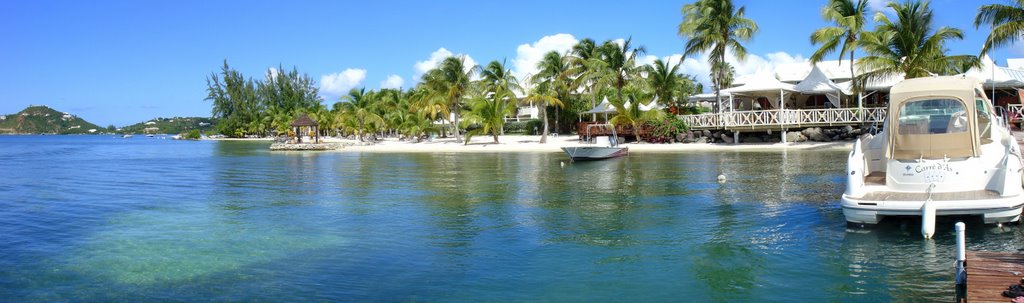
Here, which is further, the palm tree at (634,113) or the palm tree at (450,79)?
the palm tree at (450,79)

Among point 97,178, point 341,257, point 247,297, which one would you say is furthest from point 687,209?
→ point 97,178

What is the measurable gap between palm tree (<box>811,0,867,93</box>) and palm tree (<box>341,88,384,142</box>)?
40.5 metres

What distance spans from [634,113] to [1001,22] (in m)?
20.2

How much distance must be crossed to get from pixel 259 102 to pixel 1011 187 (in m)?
106

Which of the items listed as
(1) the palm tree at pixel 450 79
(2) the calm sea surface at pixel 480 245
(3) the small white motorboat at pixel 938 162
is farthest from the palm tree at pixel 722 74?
(3) the small white motorboat at pixel 938 162

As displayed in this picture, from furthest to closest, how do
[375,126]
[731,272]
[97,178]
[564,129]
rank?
[375,126] → [564,129] → [97,178] → [731,272]

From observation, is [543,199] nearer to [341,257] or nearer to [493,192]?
[493,192]

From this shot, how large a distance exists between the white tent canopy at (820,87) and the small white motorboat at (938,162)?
81.2 feet

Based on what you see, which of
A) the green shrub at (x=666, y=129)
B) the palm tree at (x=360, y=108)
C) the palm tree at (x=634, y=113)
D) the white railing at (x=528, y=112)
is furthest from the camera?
the white railing at (x=528, y=112)

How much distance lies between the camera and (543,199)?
16719mm

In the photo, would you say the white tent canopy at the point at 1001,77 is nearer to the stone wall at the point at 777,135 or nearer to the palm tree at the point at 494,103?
the stone wall at the point at 777,135

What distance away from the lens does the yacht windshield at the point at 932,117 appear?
11391 mm

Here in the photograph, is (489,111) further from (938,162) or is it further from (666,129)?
(938,162)

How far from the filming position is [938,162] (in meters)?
11.0
